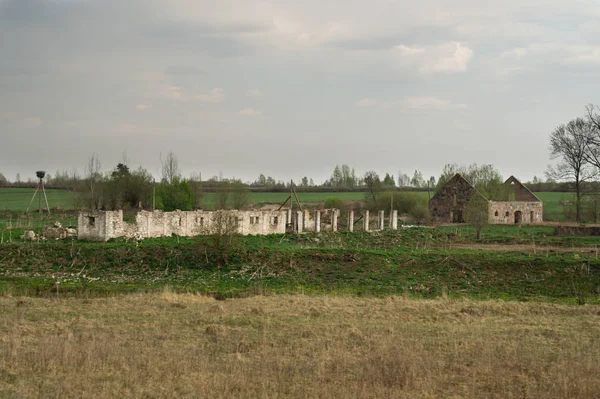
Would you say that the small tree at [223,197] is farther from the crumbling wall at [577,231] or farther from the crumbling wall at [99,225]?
the crumbling wall at [577,231]

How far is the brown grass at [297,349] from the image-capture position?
35.7 ft

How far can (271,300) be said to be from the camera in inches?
801

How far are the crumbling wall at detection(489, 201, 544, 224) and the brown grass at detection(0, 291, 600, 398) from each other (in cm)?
3714

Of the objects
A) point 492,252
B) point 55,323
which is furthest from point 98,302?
point 492,252

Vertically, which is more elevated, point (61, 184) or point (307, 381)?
point (61, 184)

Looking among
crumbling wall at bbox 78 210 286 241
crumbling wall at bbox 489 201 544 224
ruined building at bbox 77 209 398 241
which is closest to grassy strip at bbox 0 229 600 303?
ruined building at bbox 77 209 398 241

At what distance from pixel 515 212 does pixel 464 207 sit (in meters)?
5.52

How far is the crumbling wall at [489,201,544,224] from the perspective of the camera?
55.5 metres

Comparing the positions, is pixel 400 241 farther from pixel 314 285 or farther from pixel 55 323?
pixel 55 323

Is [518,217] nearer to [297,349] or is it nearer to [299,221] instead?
[299,221]

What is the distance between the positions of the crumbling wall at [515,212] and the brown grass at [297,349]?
122 ft

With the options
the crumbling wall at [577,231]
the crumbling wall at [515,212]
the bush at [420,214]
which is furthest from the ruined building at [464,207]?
the crumbling wall at [577,231]

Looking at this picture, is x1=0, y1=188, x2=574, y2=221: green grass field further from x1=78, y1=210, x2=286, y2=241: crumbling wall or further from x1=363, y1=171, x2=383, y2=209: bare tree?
x1=78, y1=210, x2=286, y2=241: crumbling wall

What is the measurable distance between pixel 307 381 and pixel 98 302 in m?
10.8
